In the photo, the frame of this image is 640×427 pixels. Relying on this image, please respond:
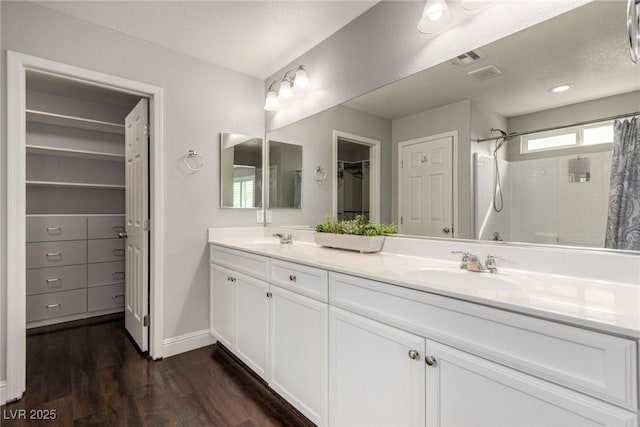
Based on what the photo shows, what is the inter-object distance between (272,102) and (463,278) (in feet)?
6.62

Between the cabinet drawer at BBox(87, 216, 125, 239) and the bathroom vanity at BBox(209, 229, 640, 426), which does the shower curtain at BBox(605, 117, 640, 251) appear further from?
the cabinet drawer at BBox(87, 216, 125, 239)

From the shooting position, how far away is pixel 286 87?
2.43m

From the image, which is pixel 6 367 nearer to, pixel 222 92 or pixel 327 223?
pixel 327 223

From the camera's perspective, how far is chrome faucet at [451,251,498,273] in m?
1.31

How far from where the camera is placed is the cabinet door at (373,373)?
1071 mm

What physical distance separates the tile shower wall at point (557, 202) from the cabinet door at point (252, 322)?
135cm

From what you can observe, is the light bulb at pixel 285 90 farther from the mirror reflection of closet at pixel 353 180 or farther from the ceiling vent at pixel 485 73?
the ceiling vent at pixel 485 73

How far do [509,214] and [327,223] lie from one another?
1.15 metres

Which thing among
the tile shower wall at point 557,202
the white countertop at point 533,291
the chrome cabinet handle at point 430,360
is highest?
the tile shower wall at point 557,202

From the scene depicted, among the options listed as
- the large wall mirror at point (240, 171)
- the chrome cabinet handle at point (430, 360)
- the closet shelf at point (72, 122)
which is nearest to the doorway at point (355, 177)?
the large wall mirror at point (240, 171)

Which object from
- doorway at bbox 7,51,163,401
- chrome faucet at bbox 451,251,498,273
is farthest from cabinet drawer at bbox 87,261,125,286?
chrome faucet at bbox 451,251,498,273

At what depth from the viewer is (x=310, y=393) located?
1.49 meters

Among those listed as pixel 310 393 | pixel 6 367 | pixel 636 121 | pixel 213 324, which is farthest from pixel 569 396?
pixel 6 367

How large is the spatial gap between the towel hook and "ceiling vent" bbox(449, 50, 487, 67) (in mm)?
1900
